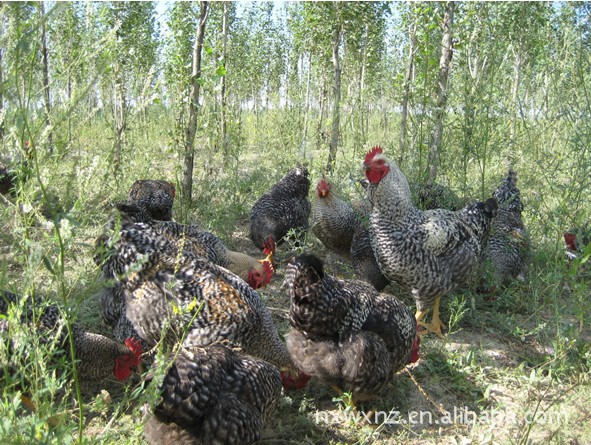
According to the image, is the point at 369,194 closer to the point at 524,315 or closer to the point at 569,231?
the point at 524,315

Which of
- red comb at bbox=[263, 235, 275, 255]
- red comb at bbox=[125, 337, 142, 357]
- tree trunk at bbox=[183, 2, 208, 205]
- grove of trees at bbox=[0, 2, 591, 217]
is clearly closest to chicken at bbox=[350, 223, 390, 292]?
red comb at bbox=[263, 235, 275, 255]

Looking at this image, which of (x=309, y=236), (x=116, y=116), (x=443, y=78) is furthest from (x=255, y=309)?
(x=443, y=78)

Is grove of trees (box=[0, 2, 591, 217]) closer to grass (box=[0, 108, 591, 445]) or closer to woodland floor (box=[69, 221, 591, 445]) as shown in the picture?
grass (box=[0, 108, 591, 445])

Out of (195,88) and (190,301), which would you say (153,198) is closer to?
(195,88)

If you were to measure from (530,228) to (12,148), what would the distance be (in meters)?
5.86

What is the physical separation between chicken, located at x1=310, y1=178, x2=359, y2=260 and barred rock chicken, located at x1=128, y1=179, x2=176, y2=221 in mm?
1802

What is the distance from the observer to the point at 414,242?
13.2 ft

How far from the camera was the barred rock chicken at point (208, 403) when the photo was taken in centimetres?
228

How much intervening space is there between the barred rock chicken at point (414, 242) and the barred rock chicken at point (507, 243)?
0.65m

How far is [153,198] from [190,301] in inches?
101

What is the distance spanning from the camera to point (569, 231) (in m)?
5.19

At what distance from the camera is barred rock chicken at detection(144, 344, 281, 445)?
2277 millimetres

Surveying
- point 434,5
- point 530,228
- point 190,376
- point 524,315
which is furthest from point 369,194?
point 434,5

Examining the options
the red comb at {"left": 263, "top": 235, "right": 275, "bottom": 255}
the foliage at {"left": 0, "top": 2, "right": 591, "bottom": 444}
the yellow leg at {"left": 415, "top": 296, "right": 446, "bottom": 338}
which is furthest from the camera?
the red comb at {"left": 263, "top": 235, "right": 275, "bottom": 255}
